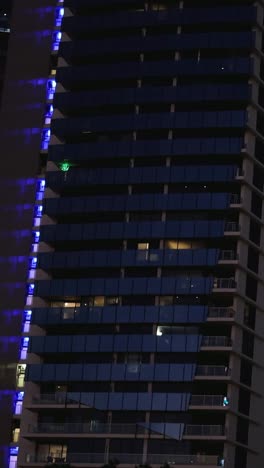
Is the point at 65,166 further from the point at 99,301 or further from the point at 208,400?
the point at 208,400

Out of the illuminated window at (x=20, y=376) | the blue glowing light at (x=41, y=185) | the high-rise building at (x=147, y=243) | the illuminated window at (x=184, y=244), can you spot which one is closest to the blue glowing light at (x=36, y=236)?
the high-rise building at (x=147, y=243)

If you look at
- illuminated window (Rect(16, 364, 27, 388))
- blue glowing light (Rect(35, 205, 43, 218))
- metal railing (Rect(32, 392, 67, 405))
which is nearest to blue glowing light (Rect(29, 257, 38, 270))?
blue glowing light (Rect(35, 205, 43, 218))

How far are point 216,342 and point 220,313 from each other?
3121 mm

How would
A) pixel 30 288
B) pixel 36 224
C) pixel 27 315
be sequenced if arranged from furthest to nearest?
pixel 36 224
pixel 30 288
pixel 27 315

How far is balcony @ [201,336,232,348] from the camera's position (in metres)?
136

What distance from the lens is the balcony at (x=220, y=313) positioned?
136750mm

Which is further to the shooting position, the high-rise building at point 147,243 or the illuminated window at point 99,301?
the illuminated window at point 99,301

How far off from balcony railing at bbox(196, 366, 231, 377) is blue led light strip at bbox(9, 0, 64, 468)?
19763 mm

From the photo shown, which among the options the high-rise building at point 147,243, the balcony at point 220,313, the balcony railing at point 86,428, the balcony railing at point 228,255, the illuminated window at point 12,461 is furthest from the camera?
the balcony railing at point 228,255

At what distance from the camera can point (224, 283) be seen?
138 metres

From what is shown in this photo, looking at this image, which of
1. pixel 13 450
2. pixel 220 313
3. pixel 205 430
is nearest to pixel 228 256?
pixel 220 313

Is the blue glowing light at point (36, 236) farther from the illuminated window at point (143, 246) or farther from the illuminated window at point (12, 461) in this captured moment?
the illuminated window at point (12, 461)

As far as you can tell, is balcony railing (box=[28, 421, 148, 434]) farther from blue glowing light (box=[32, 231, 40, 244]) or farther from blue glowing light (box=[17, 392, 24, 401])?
blue glowing light (box=[32, 231, 40, 244])

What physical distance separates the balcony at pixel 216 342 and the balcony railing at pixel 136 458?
1148cm
